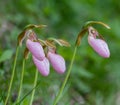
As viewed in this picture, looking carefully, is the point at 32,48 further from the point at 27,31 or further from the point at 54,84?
the point at 54,84

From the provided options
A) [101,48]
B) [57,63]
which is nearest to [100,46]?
[101,48]

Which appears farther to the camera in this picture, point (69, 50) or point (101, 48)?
point (69, 50)

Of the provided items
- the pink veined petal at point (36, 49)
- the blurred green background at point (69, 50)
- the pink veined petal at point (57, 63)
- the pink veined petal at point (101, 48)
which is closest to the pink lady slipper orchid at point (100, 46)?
the pink veined petal at point (101, 48)

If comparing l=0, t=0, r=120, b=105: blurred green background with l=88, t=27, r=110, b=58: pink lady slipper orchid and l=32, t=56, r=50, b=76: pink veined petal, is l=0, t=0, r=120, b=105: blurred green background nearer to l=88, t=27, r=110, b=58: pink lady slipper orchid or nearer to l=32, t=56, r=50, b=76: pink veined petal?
l=32, t=56, r=50, b=76: pink veined petal

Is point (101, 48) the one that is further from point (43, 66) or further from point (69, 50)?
point (69, 50)

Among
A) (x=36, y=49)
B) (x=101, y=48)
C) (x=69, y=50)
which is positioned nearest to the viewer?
(x=36, y=49)

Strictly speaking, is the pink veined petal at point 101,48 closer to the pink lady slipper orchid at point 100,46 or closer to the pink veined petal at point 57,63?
the pink lady slipper orchid at point 100,46
